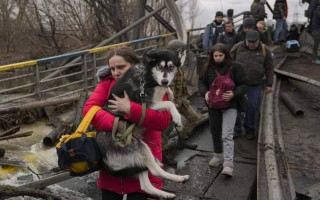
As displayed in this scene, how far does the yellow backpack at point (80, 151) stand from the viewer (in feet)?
8.32

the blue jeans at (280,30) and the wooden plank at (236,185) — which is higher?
the blue jeans at (280,30)

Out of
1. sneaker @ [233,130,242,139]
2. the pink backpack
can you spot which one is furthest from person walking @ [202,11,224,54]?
the pink backpack

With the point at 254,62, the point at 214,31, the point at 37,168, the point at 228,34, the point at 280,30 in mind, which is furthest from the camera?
the point at 280,30

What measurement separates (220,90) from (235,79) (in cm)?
29

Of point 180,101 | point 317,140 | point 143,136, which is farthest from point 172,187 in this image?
point 317,140

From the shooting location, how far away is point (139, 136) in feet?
9.26

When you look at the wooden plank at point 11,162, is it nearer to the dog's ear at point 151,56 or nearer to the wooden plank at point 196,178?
the wooden plank at point 196,178

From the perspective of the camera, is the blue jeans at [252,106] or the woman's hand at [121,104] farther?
the blue jeans at [252,106]

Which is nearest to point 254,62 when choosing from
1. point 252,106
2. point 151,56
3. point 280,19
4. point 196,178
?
point 252,106

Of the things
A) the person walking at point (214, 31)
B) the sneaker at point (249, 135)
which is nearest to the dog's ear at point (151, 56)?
the sneaker at point (249, 135)

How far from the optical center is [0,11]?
59.4 feet

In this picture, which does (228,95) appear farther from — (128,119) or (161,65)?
(128,119)

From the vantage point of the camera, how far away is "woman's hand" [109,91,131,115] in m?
2.60

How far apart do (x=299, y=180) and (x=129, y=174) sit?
3640 millimetres
